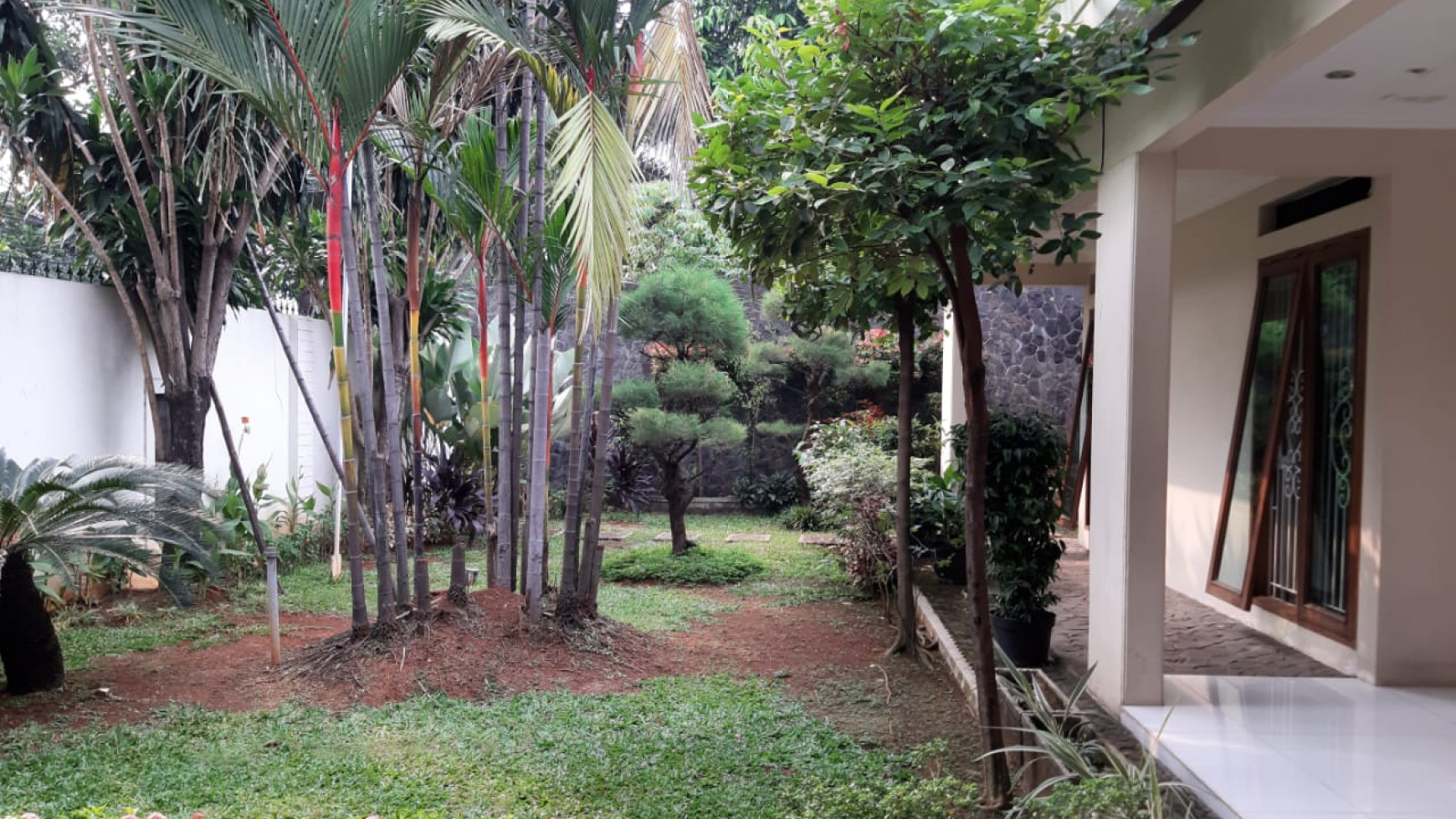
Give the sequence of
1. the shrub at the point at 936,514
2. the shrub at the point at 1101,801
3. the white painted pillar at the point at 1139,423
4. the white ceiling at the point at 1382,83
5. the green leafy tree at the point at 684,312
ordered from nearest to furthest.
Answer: the shrub at the point at 1101,801, the white ceiling at the point at 1382,83, the white painted pillar at the point at 1139,423, the shrub at the point at 936,514, the green leafy tree at the point at 684,312

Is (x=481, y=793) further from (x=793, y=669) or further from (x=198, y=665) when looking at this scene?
(x=198, y=665)

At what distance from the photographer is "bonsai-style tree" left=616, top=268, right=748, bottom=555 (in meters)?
9.48

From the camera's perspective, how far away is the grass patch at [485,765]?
3.71m

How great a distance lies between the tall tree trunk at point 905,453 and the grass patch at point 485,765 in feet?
4.10

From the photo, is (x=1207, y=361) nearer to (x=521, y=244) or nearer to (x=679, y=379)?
(x=521, y=244)

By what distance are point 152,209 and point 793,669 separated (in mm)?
5504

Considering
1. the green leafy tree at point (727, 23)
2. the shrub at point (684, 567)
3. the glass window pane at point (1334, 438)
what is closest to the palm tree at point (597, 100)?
the shrub at point (684, 567)

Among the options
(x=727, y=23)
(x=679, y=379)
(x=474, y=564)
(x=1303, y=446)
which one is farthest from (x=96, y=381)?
(x=727, y=23)

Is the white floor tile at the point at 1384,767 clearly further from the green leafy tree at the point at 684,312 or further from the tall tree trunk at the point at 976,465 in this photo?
the green leafy tree at the point at 684,312

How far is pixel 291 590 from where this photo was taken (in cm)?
794

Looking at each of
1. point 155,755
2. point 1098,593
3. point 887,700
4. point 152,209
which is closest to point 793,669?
point 887,700

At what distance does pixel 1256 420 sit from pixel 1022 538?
1916 millimetres

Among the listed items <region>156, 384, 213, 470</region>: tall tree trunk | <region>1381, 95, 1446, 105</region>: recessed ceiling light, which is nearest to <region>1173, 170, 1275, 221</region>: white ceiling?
<region>1381, 95, 1446, 105</region>: recessed ceiling light

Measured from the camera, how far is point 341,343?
17.0 ft
